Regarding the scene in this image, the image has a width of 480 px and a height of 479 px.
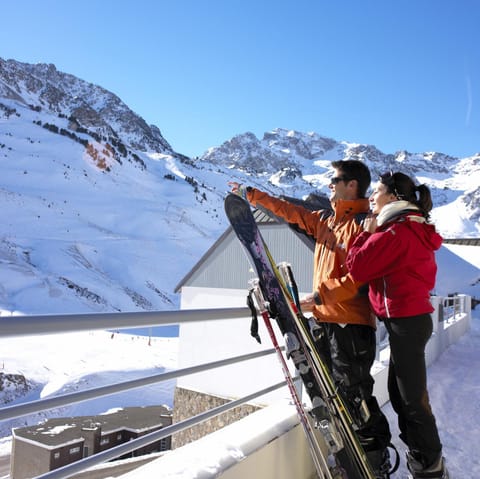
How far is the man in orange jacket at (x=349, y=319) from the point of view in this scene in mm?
1757

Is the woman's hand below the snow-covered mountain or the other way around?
below

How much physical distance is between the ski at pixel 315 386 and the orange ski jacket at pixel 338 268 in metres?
0.13

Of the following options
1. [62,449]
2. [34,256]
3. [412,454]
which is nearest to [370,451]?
[412,454]

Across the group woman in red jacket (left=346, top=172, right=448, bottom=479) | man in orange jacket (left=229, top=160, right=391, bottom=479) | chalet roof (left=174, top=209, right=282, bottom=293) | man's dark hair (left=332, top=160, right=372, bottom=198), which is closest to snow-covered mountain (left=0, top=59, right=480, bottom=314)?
chalet roof (left=174, top=209, right=282, bottom=293)

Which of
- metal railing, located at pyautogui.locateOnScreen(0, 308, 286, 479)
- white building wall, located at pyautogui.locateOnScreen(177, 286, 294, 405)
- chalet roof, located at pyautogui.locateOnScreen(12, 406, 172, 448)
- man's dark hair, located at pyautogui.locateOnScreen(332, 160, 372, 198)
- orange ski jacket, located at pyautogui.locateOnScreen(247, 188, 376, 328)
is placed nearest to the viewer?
metal railing, located at pyautogui.locateOnScreen(0, 308, 286, 479)

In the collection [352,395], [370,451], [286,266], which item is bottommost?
[370,451]

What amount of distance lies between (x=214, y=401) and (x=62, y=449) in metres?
3.46

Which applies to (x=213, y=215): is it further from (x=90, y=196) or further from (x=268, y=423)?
(x=268, y=423)

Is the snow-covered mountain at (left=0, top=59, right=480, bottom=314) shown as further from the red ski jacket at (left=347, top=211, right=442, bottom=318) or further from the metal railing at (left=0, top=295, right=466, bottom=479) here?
the metal railing at (left=0, top=295, right=466, bottom=479)

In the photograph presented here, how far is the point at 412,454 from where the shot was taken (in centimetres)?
174

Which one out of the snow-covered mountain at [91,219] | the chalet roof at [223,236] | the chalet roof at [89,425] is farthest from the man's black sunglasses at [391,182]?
the snow-covered mountain at [91,219]

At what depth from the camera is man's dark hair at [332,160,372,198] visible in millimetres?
1892

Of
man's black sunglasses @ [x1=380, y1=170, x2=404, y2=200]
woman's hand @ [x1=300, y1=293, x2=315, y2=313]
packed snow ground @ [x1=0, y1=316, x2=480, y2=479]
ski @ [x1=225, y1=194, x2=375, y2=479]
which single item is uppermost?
man's black sunglasses @ [x1=380, y1=170, x2=404, y2=200]

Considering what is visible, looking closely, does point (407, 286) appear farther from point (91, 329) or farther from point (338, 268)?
point (91, 329)
